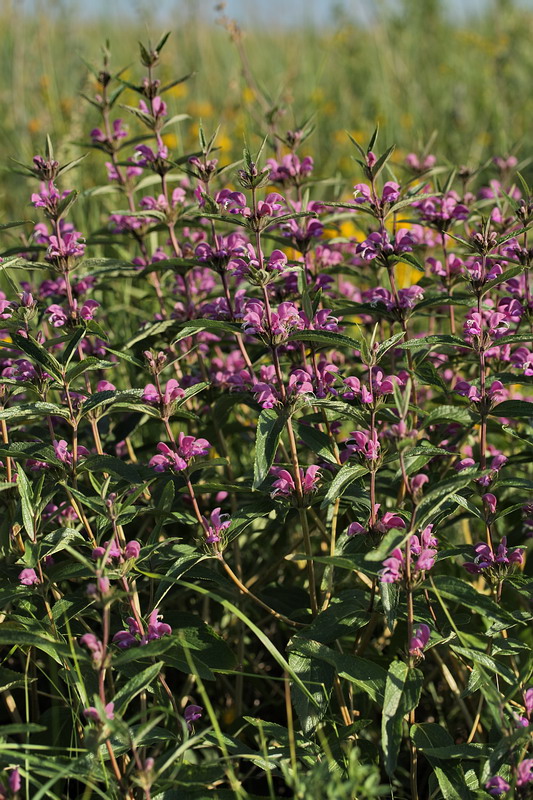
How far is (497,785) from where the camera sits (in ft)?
4.28

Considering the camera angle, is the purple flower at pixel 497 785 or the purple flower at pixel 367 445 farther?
the purple flower at pixel 367 445

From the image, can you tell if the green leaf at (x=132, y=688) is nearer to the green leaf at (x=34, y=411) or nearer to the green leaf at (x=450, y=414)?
the green leaf at (x=34, y=411)

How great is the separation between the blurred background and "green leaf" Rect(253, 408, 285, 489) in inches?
115

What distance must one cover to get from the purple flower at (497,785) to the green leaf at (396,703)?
16 cm

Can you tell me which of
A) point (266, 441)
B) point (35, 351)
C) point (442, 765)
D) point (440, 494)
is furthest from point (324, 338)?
point (442, 765)

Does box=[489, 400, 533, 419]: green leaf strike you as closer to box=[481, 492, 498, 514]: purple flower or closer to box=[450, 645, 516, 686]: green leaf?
box=[481, 492, 498, 514]: purple flower

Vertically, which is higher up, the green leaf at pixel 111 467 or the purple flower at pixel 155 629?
the green leaf at pixel 111 467

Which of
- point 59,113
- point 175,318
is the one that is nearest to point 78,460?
point 175,318

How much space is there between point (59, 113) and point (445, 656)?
4.18 meters

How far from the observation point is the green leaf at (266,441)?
148 cm

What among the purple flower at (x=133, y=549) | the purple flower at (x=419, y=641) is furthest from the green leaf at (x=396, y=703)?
the purple flower at (x=133, y=549)

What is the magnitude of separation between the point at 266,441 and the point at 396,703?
0.52m

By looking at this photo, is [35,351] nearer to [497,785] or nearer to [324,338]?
[324,338]

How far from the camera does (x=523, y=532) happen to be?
197 cm
